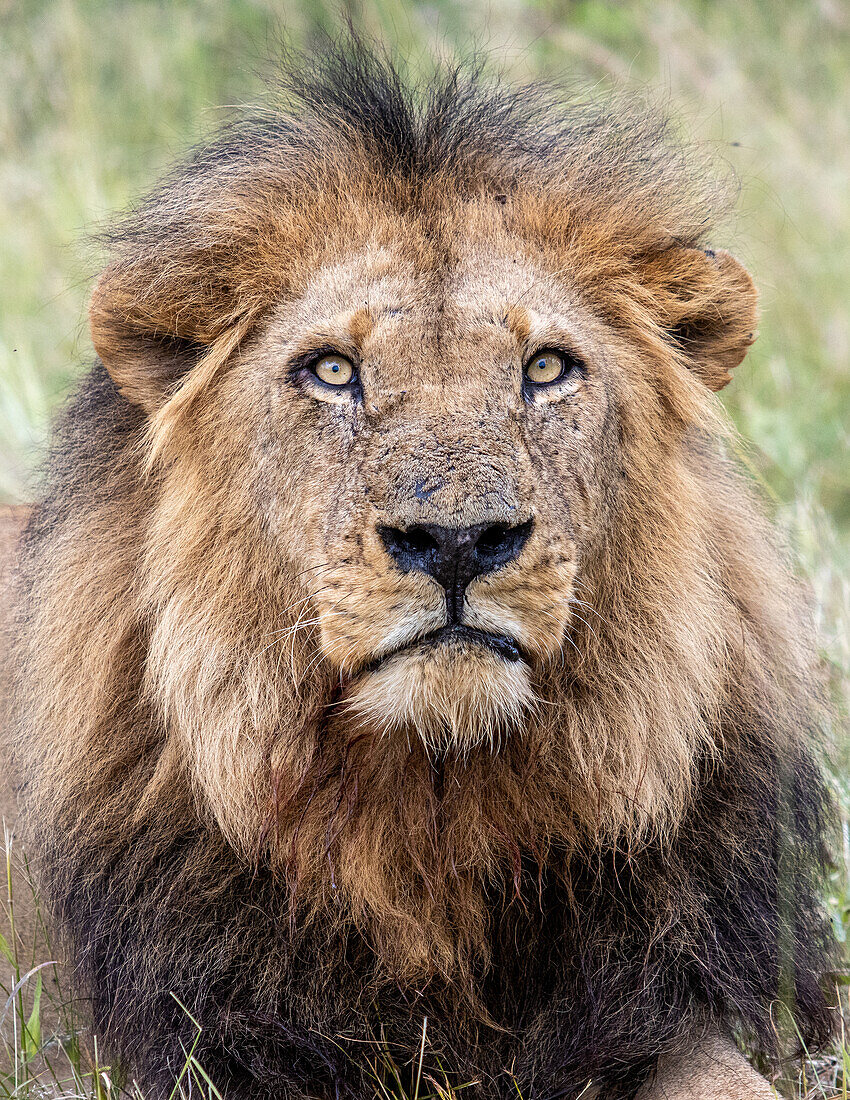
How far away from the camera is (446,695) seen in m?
2.35

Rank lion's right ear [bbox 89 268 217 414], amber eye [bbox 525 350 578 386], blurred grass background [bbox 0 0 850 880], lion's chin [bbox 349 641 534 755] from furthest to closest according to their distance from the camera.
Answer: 1. blurred grass background [bbox 0 0 850 880]
2. lion's right ear [bbox 89 268 217 414]
3. amber eye [bbox 525 350 578 386]
4. lion's chin [bbox 349 641 534 755]

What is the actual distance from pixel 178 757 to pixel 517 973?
2.60 ft

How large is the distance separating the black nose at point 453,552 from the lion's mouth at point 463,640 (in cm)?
3

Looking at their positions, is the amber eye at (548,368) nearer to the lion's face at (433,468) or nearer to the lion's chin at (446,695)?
Answer: the lion's face at (433,468)

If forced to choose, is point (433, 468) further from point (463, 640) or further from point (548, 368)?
point (548, 368)

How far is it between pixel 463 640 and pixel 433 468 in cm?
29

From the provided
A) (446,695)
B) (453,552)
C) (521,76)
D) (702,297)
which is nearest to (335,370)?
(453,552)

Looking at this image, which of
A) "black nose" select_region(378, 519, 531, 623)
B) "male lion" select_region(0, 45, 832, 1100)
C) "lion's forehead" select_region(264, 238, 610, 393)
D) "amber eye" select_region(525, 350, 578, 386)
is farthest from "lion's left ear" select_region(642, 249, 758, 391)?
"black nose" select_region(378, 519, 531, 623)

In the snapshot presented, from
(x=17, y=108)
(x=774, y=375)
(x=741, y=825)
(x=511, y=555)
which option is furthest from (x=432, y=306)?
(x=17, y=108)

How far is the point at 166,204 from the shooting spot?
282 cm

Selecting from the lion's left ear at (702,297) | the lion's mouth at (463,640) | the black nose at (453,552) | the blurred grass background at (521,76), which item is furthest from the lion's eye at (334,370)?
the blurred grass background at (521,76)

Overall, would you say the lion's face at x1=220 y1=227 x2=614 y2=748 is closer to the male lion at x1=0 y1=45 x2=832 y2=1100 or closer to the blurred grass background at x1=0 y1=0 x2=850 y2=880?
the male lion at x1=0 y1=45 x2=832 y2=1100

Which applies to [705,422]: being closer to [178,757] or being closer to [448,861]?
[448,861]

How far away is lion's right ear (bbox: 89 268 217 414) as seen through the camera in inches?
107
